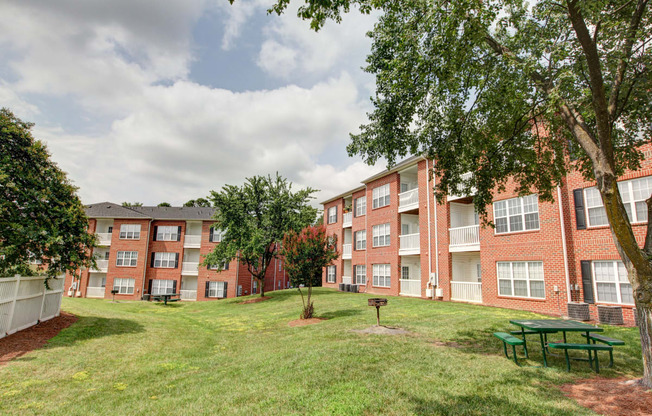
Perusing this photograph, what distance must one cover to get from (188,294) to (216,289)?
134 inches

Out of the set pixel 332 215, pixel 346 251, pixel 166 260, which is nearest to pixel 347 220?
pixel 346 251

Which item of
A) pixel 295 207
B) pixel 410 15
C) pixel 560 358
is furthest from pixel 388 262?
pixel 410 15

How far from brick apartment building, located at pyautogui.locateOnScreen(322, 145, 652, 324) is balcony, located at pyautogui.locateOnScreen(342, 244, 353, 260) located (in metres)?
3.15

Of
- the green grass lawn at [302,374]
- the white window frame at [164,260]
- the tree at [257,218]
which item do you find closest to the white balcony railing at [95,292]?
the white window frame at [164,260]

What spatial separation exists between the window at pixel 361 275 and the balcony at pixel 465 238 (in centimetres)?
1055

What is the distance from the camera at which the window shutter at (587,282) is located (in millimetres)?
14350

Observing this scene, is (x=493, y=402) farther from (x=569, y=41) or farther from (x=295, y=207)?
(x=295, y=207)

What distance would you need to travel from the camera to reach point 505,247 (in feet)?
58.5

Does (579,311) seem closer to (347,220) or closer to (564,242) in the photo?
(564,242)

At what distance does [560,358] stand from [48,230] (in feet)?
51.1

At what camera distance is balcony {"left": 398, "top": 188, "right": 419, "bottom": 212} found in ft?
80.4

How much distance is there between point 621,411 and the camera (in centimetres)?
470

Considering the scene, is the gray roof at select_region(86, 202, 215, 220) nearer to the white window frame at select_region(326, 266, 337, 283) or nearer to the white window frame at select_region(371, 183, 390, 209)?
the white window frame at select_region(326, 266, 337, 283)

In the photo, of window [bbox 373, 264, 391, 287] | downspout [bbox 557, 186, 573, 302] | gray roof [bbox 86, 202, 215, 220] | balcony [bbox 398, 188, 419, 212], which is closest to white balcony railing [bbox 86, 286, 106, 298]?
gray roof [bbox 86, 202, 215, 220]
